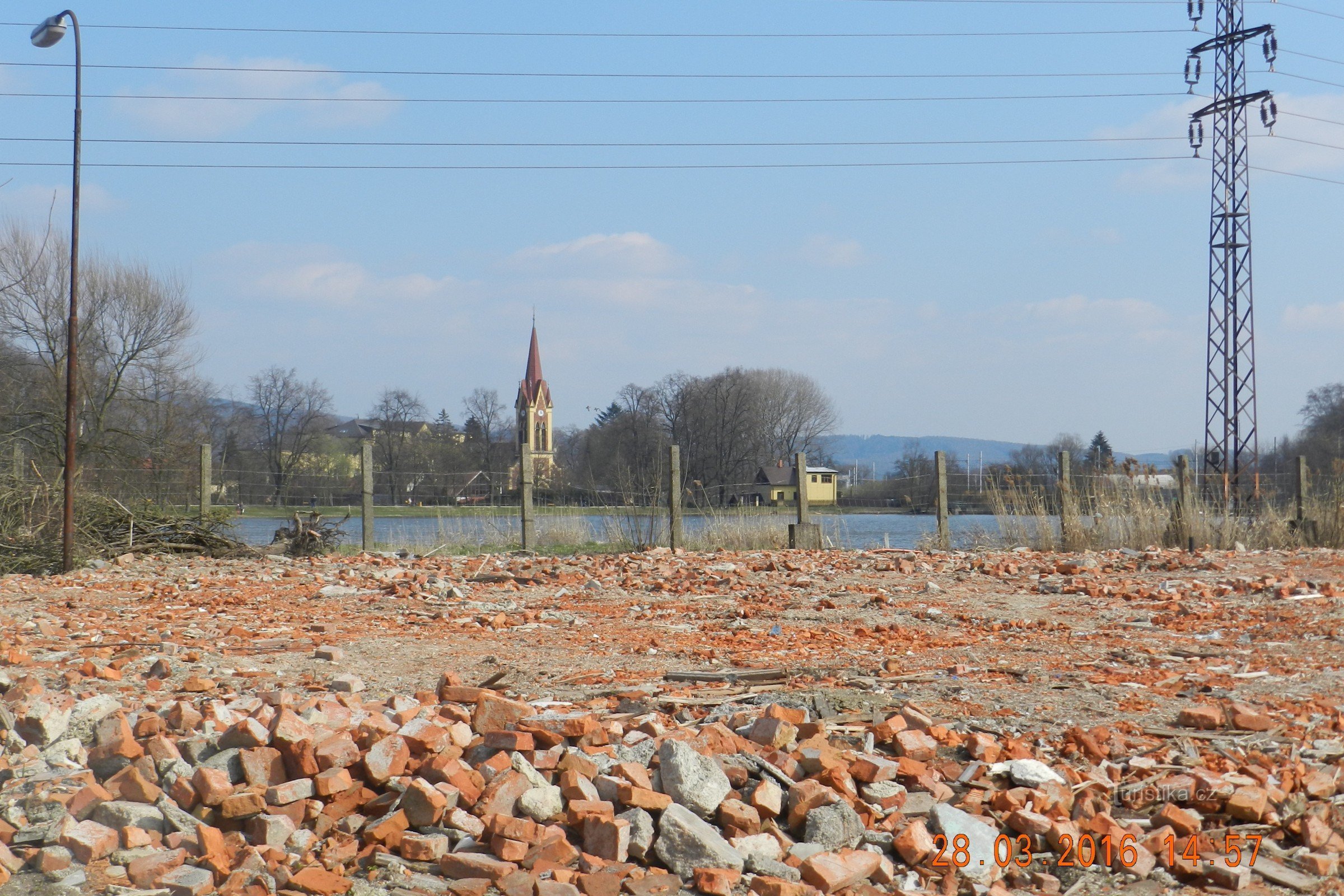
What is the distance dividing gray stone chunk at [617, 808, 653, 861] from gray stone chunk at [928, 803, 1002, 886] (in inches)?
32.1

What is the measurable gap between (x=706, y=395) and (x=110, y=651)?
166ft

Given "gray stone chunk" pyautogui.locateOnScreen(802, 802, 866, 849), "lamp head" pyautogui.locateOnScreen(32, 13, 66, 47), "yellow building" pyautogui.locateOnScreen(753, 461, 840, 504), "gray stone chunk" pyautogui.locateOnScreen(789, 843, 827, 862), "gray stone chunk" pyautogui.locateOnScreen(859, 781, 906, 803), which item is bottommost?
"gray stone chunk" pyautogui.locateOnScreen(789, 843, 827, 862)

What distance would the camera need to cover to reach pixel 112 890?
2584 mm

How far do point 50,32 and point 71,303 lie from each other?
269 centimetres

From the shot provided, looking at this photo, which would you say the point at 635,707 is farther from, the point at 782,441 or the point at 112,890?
the point at 782,441

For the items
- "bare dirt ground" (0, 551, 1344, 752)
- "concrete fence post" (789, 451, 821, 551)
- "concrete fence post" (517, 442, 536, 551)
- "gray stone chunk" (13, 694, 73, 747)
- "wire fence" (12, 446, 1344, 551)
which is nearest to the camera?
"gray stone chunk" (13, 694, 73, 747)

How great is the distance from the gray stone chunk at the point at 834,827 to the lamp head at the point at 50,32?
1108 centimetres

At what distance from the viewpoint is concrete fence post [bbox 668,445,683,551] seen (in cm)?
1372

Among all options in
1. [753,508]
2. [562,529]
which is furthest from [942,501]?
[562,529]

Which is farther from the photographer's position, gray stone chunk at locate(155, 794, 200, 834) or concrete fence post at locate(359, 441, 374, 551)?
concrete fence post at locate(359, 441, 374, 551)

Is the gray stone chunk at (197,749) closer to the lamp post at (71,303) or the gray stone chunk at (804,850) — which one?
the gray stone chunk at (804,850)

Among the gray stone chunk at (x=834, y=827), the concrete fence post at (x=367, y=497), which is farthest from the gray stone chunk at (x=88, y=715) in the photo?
the concrete fence post at (x=367, y=497)

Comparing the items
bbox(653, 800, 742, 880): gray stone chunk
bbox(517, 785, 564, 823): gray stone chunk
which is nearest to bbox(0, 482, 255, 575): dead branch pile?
bbox(517, 785, 564, 823): gray stone chunk

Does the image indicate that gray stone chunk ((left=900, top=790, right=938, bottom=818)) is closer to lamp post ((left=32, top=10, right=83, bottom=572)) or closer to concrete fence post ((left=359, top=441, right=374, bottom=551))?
lamp post ((left=32, top=10, right=83, bottom=572))
